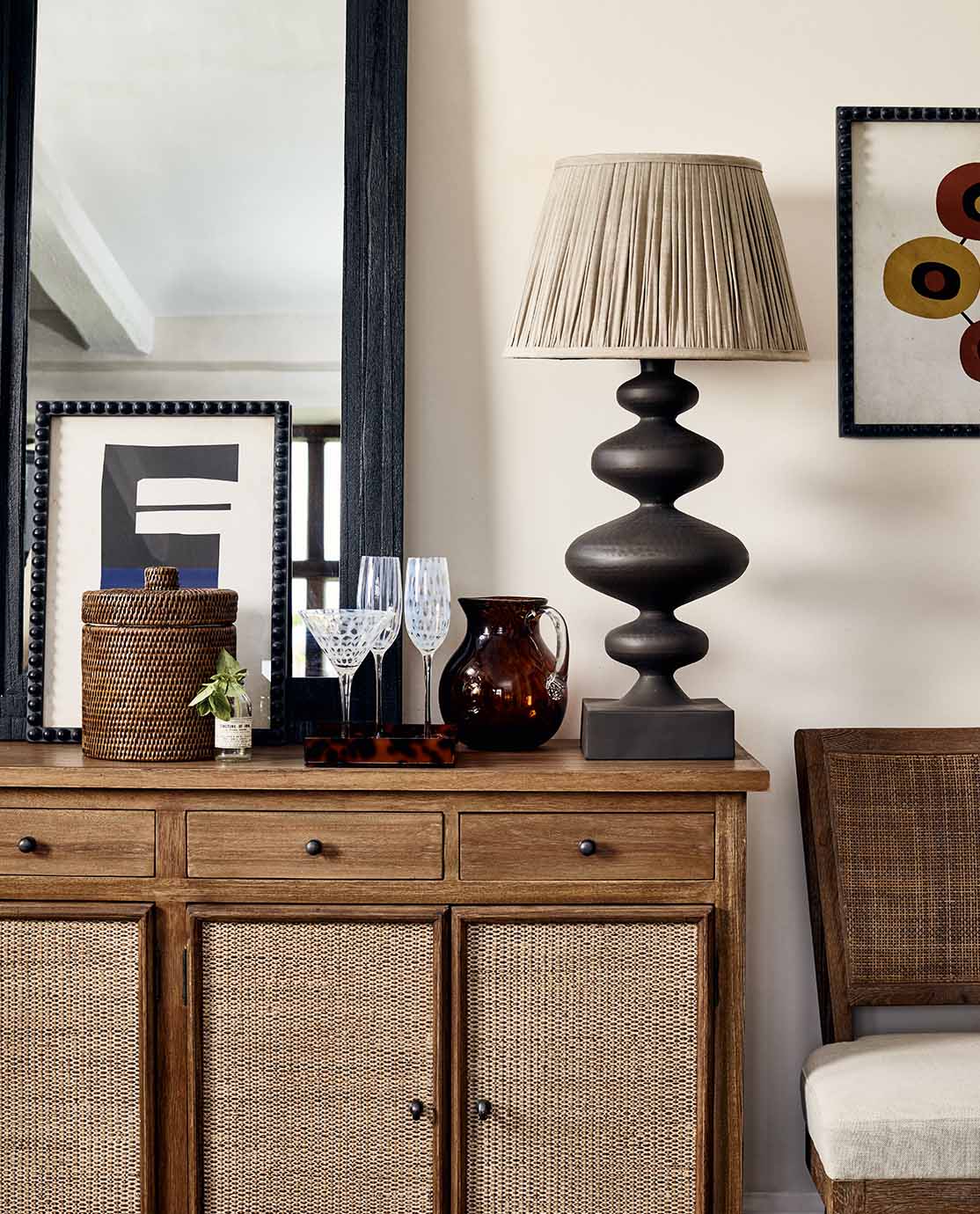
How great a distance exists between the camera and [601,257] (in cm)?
183

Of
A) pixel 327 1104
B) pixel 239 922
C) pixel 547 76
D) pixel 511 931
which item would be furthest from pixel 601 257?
pixel 327 1104

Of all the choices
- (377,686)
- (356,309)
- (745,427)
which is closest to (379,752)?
(377,686)

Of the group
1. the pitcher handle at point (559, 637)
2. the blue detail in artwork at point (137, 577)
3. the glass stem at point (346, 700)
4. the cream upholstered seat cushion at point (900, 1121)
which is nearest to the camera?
the cream upholstered seat cushion at point (900, 1121)

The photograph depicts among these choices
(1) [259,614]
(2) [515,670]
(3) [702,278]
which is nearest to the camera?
(3) [702,278]

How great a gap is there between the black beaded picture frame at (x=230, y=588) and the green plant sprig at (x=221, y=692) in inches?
7.0

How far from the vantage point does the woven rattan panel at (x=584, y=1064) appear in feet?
5.98

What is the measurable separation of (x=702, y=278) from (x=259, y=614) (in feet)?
2.99

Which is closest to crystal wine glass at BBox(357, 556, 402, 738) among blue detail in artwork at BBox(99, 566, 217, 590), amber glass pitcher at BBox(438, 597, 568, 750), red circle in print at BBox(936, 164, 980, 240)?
amber glass pitcher at BBox(438, 597, 568, 750)

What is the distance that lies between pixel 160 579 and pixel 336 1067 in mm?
785

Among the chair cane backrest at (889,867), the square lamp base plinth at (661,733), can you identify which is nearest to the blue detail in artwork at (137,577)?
the square lamp base plinth at (661,733)

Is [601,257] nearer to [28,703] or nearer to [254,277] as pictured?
[254,277]

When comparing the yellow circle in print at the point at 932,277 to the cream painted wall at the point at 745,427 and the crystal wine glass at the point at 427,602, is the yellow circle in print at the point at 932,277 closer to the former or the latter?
the cream painted wall at the point at 745,427

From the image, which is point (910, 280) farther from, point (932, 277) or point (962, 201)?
point (962, 201)

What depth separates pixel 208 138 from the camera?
218 centimetres
